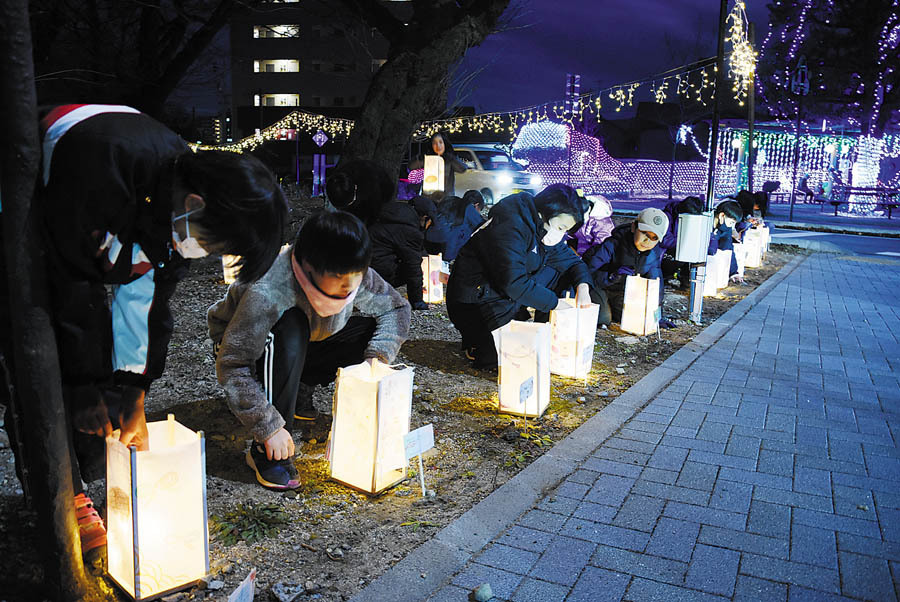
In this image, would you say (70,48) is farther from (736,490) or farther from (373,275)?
(736,490)

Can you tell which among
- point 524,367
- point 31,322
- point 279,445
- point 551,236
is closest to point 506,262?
point 551,236

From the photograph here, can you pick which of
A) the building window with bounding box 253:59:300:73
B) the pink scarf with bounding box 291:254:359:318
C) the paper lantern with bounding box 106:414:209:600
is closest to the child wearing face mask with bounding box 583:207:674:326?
the pink scarf with bounding box 291:254:359:318

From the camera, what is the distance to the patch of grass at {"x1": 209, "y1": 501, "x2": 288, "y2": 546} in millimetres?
2803

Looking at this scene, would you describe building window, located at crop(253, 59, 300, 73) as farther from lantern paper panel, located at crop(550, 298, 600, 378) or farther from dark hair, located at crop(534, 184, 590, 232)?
lantern paper panel, located at crop(550, 298, 600, 378)

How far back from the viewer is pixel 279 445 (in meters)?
2.93

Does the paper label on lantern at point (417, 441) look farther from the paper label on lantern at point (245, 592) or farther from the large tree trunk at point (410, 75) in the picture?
the large tree trunk at point (410, 75)

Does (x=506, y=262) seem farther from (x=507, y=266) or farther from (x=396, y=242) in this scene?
(x=396, y=242)

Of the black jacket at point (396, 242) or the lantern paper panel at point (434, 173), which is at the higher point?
the lantern paper panel at point (434, 173)

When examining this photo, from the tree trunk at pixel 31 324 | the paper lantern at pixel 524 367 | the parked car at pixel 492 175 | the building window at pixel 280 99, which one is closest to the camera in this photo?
the tree trunk at pixel 31 324

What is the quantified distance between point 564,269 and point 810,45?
3515 centimetres

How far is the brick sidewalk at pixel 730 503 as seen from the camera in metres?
2.63

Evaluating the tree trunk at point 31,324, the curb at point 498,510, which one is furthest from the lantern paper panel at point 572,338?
the tree trunk at point 31,324

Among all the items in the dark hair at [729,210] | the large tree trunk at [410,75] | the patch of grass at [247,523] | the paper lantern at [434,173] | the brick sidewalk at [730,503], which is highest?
the large tree trunk at [410,75]

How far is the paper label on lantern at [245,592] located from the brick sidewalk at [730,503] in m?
0.66
